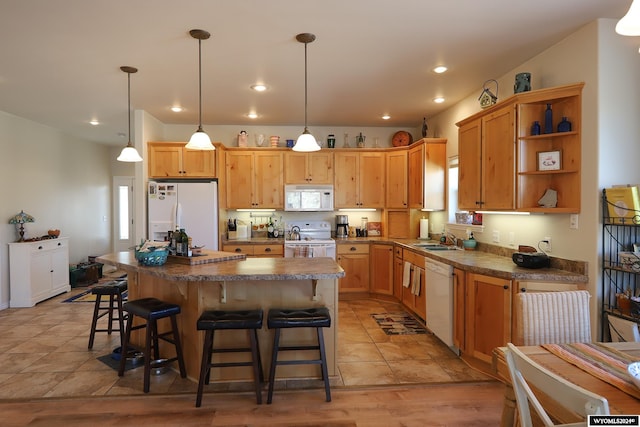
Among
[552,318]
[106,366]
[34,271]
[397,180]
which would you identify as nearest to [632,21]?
[552,318]

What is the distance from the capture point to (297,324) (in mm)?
2523

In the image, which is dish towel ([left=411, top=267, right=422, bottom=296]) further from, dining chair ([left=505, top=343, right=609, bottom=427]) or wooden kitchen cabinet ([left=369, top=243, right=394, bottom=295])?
dining chair ([left=505, top=343, right=609, bottom=427])

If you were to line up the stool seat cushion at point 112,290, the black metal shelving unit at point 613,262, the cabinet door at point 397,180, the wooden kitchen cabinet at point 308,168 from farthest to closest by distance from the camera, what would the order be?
the wooden kitchen cabinet at point 308,168
the cabinet door at point 397,180
the stool seat cushion at point 112,290
the black metal shelving unit at point 613,262

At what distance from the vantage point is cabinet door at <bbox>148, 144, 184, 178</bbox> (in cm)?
520

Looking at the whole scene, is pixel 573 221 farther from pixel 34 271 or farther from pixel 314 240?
pixel 34 271

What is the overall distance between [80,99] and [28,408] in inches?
137

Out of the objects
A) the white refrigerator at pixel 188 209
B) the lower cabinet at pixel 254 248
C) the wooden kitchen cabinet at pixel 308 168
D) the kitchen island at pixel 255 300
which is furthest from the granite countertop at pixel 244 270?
the wooden kitchen cabinet at pixel 308 168

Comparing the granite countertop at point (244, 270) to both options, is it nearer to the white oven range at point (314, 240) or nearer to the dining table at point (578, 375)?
the dining table at point (578, 375)

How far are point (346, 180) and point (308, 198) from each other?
66 centimetres

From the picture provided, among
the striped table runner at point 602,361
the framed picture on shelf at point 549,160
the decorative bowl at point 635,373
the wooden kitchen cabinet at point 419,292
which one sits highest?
the framed picture on shelf at point 549,160

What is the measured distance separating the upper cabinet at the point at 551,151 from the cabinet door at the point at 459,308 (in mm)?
804

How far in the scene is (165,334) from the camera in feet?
10.0

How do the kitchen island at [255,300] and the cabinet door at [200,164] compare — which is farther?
the cabinet door at [200,164]

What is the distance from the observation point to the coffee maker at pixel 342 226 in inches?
231
